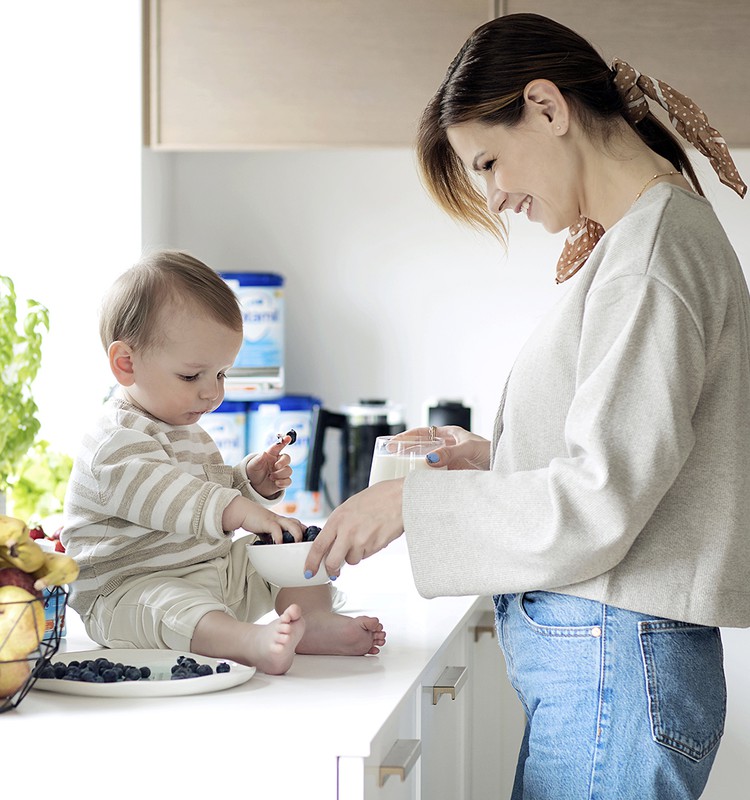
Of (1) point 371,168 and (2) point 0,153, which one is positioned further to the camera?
(1) point 371,168

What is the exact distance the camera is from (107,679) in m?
0.99

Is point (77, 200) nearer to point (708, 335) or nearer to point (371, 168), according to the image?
point (371, 168)

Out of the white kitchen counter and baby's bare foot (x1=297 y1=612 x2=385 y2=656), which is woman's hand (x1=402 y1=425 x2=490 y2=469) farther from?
the white kitchen counter

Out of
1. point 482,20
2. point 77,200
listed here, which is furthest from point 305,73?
point 77,200

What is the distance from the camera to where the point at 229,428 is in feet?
7.68

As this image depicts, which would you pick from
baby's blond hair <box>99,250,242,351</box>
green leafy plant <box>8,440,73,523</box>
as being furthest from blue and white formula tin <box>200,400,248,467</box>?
baby's blond hair <box>99,250,242,351</box>

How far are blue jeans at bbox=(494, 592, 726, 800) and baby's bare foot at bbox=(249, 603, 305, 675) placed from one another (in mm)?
219

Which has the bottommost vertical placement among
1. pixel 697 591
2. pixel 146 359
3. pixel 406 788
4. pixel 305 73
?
pixel 406 788

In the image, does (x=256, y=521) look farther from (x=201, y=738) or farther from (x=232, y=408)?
(x=232, y=408)

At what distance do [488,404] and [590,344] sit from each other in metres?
1.55

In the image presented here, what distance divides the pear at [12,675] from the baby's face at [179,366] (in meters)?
Answer: 0.40

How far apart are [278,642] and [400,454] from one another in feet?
1.67

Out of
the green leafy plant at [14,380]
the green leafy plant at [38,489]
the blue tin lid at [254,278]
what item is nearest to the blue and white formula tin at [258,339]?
the blue tin lid at [254,278]

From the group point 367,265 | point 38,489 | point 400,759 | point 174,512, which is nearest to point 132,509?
point 174,512
